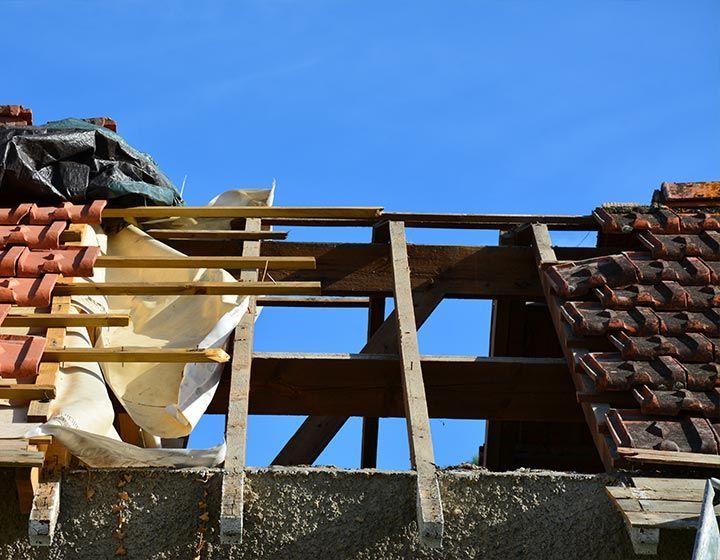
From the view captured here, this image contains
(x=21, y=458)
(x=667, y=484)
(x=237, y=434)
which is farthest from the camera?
(x=237, y=434)

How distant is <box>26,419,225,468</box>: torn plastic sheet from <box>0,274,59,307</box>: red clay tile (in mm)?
1252

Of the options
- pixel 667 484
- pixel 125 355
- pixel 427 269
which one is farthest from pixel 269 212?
pixel 667 484

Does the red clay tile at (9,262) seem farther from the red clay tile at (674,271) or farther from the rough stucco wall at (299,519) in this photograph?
the red clay tile at (674,271)

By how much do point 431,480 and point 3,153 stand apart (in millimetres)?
4372

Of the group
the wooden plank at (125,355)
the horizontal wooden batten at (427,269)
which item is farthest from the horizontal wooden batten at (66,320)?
the horizontal wooden batten at (427,269)

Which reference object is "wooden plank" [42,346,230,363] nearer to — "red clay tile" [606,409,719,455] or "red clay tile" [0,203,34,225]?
"red clay tile" [0,203,34,225]

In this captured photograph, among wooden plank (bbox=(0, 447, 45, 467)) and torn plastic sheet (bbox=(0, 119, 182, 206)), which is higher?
torn plastic sheet (bbox=(0, 119, 182, 206))

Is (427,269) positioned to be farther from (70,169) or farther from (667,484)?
(667,484)

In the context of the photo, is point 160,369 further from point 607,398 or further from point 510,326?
Result: point 510,326

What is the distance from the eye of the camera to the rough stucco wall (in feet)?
18.0

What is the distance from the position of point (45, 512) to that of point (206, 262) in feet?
7.77

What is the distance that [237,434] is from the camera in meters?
5.77

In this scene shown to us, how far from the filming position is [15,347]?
606cm

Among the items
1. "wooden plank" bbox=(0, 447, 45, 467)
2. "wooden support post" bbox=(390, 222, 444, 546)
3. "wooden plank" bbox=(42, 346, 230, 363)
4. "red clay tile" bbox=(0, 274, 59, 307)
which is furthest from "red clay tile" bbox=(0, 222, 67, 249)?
"wooden plank" bbox=(0, 447, 45, 467)
